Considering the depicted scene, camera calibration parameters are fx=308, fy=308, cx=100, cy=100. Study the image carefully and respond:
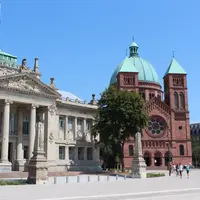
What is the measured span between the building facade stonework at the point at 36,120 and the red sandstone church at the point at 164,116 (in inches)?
723

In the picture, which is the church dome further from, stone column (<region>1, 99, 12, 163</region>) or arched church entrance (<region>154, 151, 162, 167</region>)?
stone column (<region>1, 99, 12, 163</region>)

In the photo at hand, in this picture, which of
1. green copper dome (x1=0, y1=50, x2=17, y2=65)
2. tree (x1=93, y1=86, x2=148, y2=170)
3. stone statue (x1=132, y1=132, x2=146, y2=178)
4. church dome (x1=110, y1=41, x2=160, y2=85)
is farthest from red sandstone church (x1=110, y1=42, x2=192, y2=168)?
stone statue (x1=132, y1=132, x2=146, y2=178)

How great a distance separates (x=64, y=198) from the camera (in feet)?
56.0

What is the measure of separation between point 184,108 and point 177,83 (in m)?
7.42

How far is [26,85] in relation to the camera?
47312 millimetres

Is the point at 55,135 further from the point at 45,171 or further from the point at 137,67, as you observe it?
the point at 137,67

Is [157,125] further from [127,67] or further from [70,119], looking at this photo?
[70,119]

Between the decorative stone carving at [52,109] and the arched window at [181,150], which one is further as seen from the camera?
the arched window at [181,150]

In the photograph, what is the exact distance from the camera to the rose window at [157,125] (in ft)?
258

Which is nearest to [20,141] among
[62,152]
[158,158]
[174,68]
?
[62,152]

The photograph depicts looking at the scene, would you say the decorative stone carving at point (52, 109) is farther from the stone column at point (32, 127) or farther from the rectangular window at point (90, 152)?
the rectangular window at point (90, 152)

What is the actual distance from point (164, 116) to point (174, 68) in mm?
15714

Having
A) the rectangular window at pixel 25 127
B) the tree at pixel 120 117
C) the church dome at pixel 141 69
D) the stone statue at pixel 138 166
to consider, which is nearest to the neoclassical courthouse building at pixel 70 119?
the rectangular window at pixel 25 127

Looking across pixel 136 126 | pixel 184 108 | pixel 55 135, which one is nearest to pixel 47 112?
pixel 55 135
